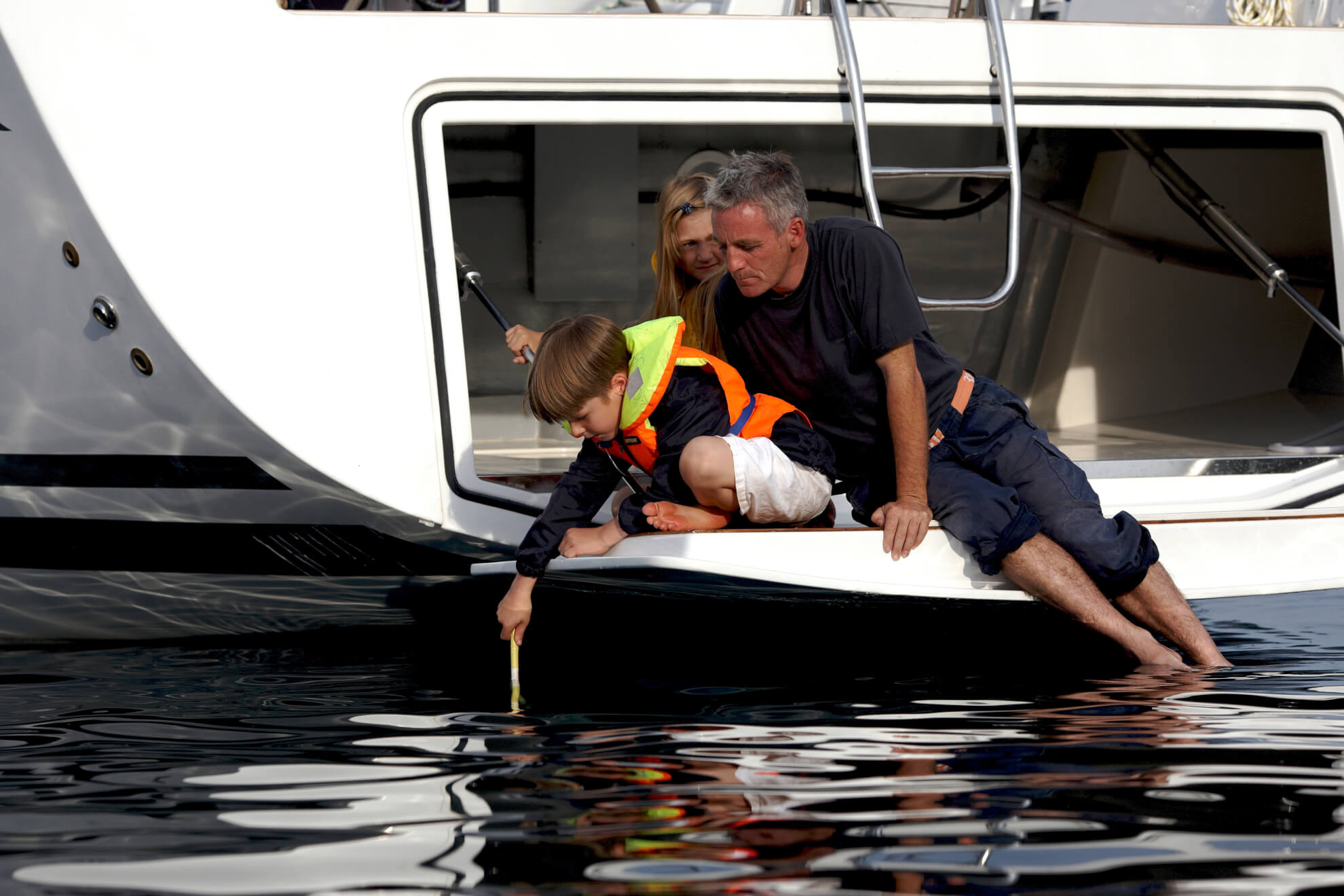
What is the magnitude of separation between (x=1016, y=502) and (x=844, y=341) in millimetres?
496

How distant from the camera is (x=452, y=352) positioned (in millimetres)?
3217

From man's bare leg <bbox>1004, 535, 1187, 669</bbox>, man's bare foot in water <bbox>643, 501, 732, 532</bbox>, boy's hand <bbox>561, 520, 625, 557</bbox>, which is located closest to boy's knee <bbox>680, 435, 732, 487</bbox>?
man's bare foot in water <bbox>643, 501, 732, 532</bbox>

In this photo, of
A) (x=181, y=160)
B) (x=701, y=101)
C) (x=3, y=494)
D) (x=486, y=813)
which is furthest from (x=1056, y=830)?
(x=3, y=494)

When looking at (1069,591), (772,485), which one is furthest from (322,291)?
(1069,591)

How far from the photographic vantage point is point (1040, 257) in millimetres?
5559

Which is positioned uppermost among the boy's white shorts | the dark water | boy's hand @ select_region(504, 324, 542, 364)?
boy's hand @ select_region(504, 324, 542, 364)

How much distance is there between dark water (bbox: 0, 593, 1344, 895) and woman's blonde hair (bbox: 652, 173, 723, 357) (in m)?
0.70

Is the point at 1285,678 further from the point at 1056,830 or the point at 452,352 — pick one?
the point at 452,352

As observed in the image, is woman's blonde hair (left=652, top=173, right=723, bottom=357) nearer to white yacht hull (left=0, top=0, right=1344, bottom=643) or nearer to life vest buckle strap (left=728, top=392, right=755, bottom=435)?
life vest buckle strap (left=728, top=392, right=755, bottom=435)

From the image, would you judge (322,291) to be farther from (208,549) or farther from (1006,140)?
(1006,140)

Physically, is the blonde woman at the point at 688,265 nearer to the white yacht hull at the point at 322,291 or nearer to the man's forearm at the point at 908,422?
the white yacht hull at the point at 322,291

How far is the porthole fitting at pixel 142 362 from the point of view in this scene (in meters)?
3.06

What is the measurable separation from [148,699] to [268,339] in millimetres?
815

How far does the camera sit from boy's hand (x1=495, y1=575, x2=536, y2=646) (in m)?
2.80
